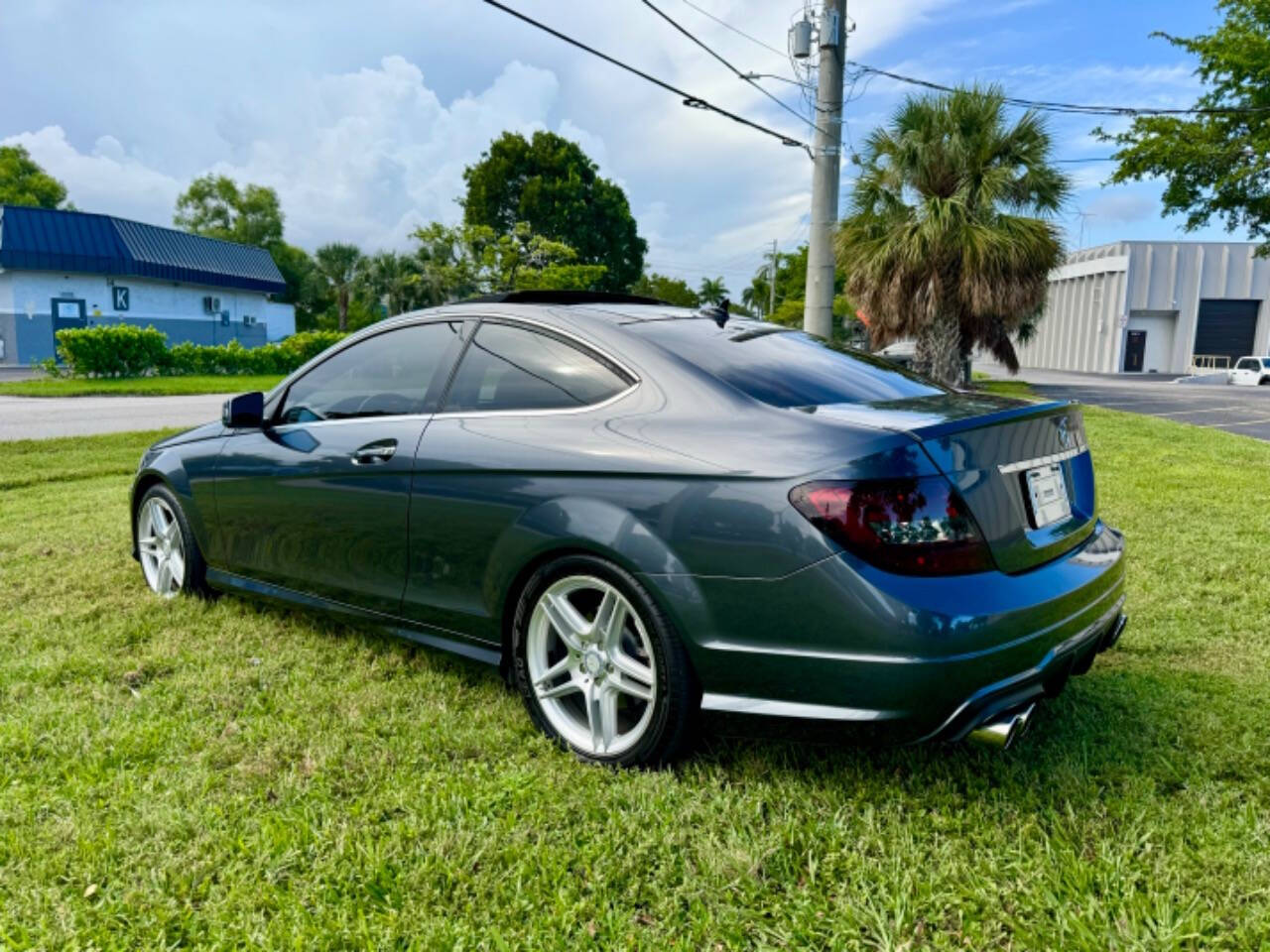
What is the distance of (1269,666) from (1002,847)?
1978mm

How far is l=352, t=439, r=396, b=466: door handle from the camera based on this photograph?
10.2 feet

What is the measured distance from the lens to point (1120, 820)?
2371 mm

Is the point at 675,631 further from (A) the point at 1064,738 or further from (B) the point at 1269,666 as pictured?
(B) the point at 1269,666

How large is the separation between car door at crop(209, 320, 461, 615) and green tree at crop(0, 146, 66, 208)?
219 ft

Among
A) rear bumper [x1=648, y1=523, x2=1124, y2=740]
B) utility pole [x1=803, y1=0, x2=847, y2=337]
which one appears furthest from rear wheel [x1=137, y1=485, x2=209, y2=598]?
utility pole [x1=803, y1=0, x2=847, y2=337]

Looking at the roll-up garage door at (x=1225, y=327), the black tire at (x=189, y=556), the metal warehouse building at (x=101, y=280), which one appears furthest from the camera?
the roll-up garage door at (x=1225, y=327)

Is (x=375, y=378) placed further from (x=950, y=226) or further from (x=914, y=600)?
(x=950, y=226)

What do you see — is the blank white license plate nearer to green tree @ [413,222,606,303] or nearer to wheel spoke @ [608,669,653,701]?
wheel spoke @ [608,669,653,701]

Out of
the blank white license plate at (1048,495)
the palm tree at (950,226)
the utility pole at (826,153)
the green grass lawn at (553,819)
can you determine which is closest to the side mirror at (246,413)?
the green grass lawn at (553,819)

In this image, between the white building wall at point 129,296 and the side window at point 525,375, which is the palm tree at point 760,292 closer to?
the white building wall at point 129,296

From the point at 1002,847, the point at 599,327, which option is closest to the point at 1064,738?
the point at 1002,847

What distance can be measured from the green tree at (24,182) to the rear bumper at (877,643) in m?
68.9

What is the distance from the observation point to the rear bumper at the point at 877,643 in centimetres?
214

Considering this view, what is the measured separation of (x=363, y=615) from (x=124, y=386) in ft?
71.5
